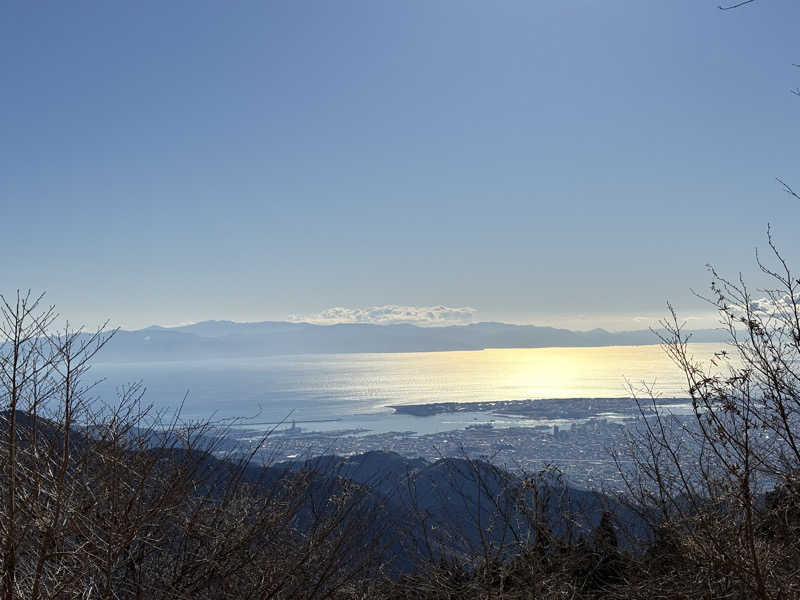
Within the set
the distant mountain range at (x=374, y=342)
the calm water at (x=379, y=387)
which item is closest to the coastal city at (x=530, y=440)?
the calm water at (x=379, y=387)

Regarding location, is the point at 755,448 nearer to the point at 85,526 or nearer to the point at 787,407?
the point at 787,407

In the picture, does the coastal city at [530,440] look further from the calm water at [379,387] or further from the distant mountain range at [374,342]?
the distant mountain range at [374,342]

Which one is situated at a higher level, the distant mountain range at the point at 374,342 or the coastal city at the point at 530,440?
the distant mountain range at the point at 374,342

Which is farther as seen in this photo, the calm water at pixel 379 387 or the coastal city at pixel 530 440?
the calm water at pixel 379 387

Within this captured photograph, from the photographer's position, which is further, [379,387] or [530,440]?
[379,387]

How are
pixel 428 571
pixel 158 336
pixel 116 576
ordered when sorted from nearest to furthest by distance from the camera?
pixel 116 576 → pixel 428 571 → pixel 158 336

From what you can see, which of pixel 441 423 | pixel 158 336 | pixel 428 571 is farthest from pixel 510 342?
pixel 428 571

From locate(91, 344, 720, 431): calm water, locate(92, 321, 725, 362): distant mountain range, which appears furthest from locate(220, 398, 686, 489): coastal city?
locate(92, 321, 725, 362): distant mountain range

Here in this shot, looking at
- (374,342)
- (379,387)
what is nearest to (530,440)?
(379,387)

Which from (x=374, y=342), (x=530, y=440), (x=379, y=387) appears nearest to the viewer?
(x=530, y=440)

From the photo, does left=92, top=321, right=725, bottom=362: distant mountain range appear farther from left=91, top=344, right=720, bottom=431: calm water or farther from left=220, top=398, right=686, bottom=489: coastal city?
left=220, top=398, right=686, bottom=489: coastal city

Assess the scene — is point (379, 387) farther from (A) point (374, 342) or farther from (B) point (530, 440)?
(A) point (374, 342)
